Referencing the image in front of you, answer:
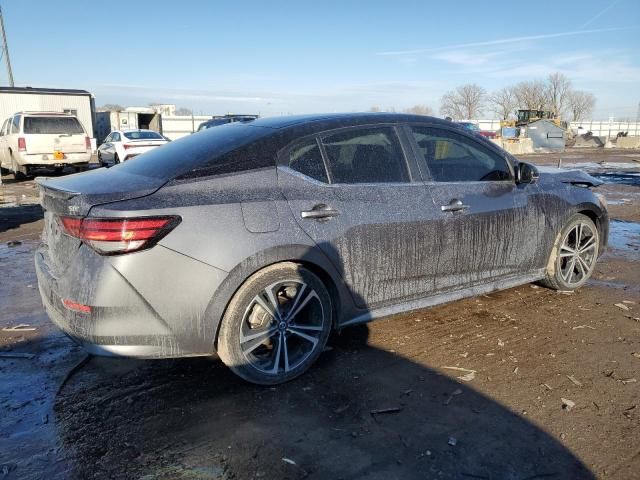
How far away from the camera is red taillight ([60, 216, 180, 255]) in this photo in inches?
105

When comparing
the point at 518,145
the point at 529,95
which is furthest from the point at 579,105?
the point at 518,145

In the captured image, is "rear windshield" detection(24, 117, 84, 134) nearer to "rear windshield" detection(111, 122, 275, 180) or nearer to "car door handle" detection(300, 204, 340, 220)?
"rear windshield" detection(111, 122, 275, 180)

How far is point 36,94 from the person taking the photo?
2138cm

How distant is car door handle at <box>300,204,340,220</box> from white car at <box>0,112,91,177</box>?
1489 centimetres

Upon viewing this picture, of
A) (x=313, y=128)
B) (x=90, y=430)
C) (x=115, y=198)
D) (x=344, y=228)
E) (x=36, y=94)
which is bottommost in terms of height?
(x=90, y=430)

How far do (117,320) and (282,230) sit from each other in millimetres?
1054

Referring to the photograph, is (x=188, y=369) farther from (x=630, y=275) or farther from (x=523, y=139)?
(x=523, y=139)

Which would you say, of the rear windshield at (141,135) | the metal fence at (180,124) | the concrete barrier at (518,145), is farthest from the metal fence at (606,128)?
the rear windshield at (141,135)

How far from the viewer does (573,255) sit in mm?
4883

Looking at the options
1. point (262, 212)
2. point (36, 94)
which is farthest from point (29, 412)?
point (36, 94)

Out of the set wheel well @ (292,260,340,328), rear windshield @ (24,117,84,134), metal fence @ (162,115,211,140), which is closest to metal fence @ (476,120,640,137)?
metal fence @ (162,115,211,140)

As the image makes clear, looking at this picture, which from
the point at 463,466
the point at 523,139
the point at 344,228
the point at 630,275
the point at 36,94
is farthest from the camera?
the point at 523,139

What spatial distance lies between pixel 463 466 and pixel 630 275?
4203 millimetres

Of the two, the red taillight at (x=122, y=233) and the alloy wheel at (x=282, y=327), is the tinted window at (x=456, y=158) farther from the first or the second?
the red taillight at (x=122, y=233)
